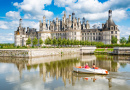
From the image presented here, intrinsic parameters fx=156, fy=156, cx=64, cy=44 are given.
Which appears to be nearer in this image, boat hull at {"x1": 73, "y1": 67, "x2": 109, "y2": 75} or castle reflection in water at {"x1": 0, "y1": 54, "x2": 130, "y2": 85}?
boat hull at {"x1": 73, "y1": 67, "x2": 109, "y2": 75}

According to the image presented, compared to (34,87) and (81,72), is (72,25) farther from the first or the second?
(34,87)

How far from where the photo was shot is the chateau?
8006 centimetres

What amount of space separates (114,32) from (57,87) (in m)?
69.8

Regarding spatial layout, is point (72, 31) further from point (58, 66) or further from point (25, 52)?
point (58, 66)

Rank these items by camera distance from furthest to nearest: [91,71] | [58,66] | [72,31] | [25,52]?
[72,31] → [25,52] → [58,66] → [91,71]

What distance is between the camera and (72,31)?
8200 centimetres

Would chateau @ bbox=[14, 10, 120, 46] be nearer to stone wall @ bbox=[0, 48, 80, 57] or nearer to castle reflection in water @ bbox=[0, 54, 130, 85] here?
stone wall @ bbox=[0, 48, 80, 57]

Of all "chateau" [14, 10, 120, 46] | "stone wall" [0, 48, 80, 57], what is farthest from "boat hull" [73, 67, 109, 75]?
"chateau" [14, 10, 120, 46]

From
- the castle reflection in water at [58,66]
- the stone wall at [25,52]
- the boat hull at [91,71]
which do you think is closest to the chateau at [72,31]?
the stone wall at [25,52]

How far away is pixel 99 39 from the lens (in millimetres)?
84688

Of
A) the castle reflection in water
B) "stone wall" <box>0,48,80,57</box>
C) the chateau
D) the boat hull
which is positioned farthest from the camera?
the chateau

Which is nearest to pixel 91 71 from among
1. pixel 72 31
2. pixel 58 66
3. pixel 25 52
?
pixel 58 66

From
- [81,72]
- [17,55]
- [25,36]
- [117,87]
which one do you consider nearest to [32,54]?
[17,55]

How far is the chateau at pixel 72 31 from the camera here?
8006cm
